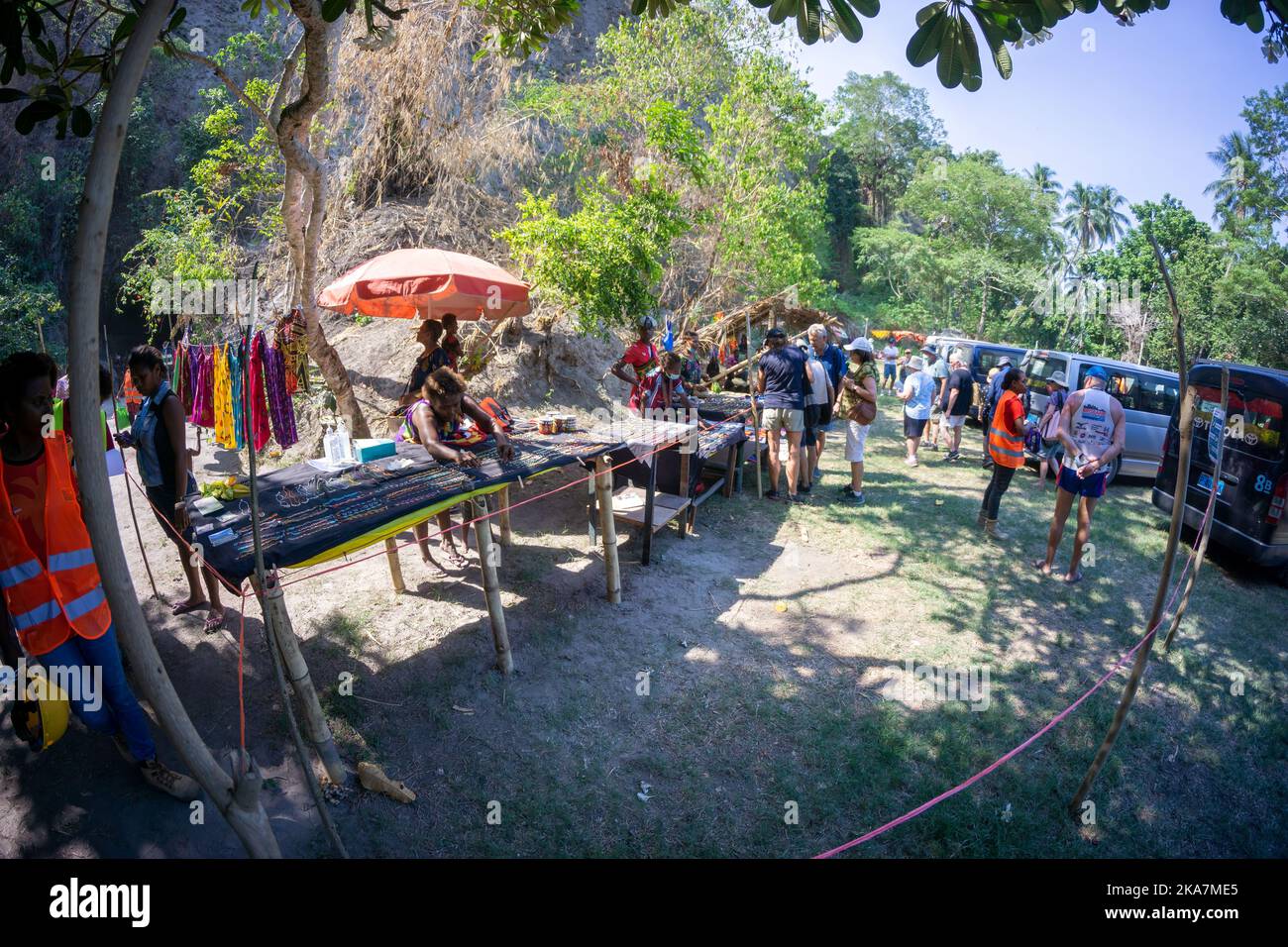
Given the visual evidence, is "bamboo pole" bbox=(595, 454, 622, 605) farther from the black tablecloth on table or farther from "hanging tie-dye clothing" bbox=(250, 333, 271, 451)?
"hanging tie-dye clothing" bbox=(250, 333, 271, 451)

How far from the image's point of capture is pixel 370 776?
12.0 ft

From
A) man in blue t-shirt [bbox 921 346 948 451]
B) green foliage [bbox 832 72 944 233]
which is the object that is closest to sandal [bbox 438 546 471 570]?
man in blue t-shirt [bbox 921 346 948 451]

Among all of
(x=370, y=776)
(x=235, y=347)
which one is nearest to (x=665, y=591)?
(x=370, y=776)

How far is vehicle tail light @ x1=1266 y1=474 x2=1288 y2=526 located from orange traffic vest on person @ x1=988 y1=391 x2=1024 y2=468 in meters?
2.06

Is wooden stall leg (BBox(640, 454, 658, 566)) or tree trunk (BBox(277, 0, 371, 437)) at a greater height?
tree trunk (BBox(277, 0, 371, 437))

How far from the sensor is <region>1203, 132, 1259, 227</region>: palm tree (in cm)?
3288

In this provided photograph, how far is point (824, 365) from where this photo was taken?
9.09 m

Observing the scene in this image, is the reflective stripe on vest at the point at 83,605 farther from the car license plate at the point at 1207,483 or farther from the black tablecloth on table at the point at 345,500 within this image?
the car license plate at the point at 1207,483

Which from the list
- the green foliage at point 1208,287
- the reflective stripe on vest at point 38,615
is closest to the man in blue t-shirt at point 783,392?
the reflective stripe on vest at point 38,615

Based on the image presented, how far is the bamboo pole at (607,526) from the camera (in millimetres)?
5590

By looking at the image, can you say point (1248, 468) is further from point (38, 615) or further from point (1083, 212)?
point (1083, 212)
